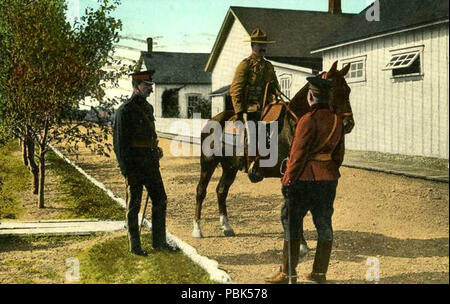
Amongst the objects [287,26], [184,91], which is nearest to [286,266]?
[287,26]

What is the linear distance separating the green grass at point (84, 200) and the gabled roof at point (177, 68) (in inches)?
1004

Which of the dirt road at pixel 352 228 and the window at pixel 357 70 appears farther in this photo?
the window at pixel 357 70

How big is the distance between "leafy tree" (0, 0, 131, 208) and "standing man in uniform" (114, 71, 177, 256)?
3723 millimetres

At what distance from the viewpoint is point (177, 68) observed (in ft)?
136

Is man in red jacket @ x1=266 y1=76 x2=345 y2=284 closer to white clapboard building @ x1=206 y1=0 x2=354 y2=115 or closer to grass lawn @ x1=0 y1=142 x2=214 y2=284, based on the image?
grass lawn @ x1=0 y1=142 x2=214 y2=284

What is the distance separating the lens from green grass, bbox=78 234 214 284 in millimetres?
5395

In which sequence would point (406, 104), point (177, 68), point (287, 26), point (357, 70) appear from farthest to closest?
point (177, 68) → point (287, 26) → point (357, 70) → point (406, 104)

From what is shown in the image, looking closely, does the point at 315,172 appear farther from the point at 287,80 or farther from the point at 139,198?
the point at 287,80

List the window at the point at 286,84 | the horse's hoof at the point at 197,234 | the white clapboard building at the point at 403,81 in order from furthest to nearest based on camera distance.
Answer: the window at the point at 286,84, the white clapboard building at the point at 403,81, the horse's hoof at the point at 197,234

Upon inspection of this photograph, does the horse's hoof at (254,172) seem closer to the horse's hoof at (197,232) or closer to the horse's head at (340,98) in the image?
the horse's hoof at (197,232)

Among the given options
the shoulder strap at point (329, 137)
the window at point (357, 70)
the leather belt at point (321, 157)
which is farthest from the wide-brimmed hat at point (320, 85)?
the window at point (357, 70)

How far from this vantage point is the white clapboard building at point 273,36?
23312 mm

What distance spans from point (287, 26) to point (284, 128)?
19013 millimetres

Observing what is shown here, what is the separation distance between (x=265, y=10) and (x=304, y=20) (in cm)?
204
